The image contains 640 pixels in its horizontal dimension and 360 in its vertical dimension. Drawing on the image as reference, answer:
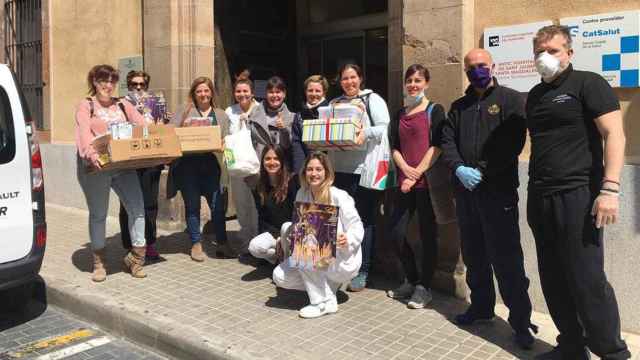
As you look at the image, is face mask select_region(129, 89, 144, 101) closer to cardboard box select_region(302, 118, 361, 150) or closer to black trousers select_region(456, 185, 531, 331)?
cardboard box select_region(302, 118, 361, 150)

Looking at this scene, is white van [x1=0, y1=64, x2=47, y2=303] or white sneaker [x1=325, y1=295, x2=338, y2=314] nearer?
white van [x1=0, y1=64, x2=47, y2=303]

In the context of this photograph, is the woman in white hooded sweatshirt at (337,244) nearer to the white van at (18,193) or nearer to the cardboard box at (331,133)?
the cardboard box at (331,133)

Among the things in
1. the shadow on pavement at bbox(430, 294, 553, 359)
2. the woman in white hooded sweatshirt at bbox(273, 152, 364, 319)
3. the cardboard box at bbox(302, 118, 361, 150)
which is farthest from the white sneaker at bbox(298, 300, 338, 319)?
the cardboard box at bbox(302, 118, 361, 150)

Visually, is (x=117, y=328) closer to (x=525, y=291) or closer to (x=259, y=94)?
(x=525, y=291)

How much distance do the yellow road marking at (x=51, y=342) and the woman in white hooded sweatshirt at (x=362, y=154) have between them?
211 cm

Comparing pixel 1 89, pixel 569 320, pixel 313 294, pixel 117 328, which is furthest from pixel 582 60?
pixel 1 89

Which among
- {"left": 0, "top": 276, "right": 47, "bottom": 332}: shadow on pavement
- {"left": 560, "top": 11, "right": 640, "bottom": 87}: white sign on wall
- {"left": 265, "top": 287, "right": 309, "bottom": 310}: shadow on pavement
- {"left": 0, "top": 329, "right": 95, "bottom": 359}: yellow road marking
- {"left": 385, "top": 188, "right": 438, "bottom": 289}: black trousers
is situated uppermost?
{"left": 560, "top": 11, "right": 640, "bottom": 87}: white sign on wall

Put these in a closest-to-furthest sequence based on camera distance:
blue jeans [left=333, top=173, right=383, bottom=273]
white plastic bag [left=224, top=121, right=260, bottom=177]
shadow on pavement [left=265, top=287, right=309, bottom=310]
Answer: shadow on pavement [left=265, top=287, right=309, bottom=310]
blue jeans [left=333, top=173, right=383, bottom=273]
white plastic bag [left=224, top=121, right=260, bottom=177]

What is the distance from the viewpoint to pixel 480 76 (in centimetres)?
382

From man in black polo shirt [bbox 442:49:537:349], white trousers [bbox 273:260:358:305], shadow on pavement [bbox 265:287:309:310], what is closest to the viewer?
man in black polo shirt [bbox 442:49:537:349]

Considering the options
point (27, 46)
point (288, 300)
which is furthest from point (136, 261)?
point (27, 46)

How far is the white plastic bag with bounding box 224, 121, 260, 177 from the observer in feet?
17.2

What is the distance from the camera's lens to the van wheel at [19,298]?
4.93 meters

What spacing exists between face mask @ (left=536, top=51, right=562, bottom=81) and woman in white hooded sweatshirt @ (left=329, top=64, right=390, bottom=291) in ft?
5.16
